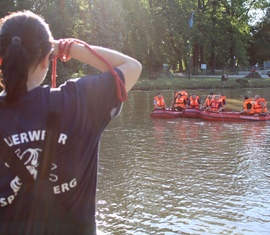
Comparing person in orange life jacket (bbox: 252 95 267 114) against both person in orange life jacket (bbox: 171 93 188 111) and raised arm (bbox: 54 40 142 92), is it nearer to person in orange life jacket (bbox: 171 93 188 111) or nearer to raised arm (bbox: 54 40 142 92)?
person in orange life jacket (bbox: 171 93 188 111)

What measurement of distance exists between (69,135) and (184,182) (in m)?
7.83

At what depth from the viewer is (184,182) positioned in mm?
9352

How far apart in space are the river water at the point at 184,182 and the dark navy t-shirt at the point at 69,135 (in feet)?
16.6

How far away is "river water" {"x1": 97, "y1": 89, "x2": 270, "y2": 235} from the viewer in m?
7.01

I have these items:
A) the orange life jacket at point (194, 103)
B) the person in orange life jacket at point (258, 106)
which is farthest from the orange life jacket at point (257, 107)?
the orange life jacket at point (194, 103)

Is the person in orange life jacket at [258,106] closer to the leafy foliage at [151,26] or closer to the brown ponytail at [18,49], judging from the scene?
the leafy foliage at [151,26]

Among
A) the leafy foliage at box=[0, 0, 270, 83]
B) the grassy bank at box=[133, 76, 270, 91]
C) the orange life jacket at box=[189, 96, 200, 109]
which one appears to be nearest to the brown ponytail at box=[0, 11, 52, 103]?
the orange life jacket at box=[189, 96, 200, 109]

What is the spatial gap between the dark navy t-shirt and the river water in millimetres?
5074

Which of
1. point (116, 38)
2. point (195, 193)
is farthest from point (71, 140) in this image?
point (116, 38)

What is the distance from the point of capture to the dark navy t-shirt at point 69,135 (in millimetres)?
1688

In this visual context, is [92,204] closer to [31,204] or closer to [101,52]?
[31,204]

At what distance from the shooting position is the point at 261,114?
19.2 metres

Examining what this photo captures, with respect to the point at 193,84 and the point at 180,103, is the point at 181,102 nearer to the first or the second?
the point at 180,103

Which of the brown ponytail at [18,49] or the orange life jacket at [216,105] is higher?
the brown ponytail at [18,49]
